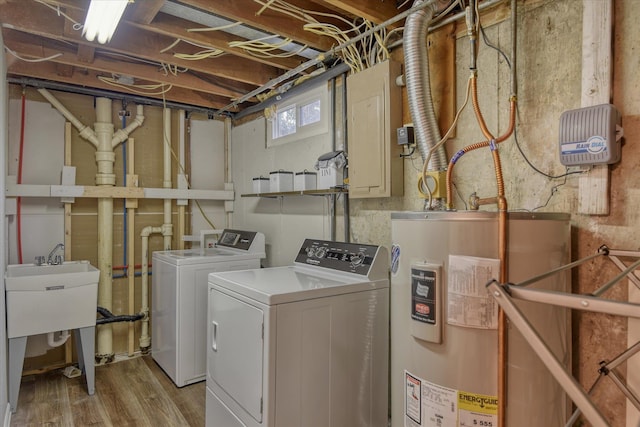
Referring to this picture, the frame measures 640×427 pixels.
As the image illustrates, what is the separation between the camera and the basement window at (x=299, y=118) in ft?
9.07

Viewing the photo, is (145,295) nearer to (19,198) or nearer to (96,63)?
(19,198)

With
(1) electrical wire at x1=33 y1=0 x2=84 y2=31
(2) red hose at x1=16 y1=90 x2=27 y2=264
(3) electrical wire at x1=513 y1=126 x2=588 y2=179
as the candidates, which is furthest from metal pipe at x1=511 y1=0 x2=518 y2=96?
(2) red hose at x1=16 y1=90 x2=27 y2=264

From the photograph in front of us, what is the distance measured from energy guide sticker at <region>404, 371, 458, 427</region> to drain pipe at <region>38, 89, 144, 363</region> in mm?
2923

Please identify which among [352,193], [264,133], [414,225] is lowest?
[414,225]

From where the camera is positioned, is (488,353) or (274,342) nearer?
(488,353)

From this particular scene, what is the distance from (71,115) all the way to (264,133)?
1.64 m

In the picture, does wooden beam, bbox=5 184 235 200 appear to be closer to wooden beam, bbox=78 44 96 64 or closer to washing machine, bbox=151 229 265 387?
washing machine, bbox=151 229 265 387

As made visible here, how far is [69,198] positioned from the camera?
10.4ft

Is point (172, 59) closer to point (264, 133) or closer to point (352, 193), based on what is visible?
point (264, 133)

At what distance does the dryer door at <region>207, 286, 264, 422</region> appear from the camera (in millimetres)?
1695

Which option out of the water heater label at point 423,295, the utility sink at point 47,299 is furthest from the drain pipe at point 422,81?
the utility sink at point 47,299

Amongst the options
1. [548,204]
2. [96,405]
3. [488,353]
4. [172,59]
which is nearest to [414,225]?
[488,353]

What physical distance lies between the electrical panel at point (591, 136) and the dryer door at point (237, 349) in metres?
1.40

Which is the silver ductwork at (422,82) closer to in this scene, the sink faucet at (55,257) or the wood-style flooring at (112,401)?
the wood-style flooring at (112,401)
